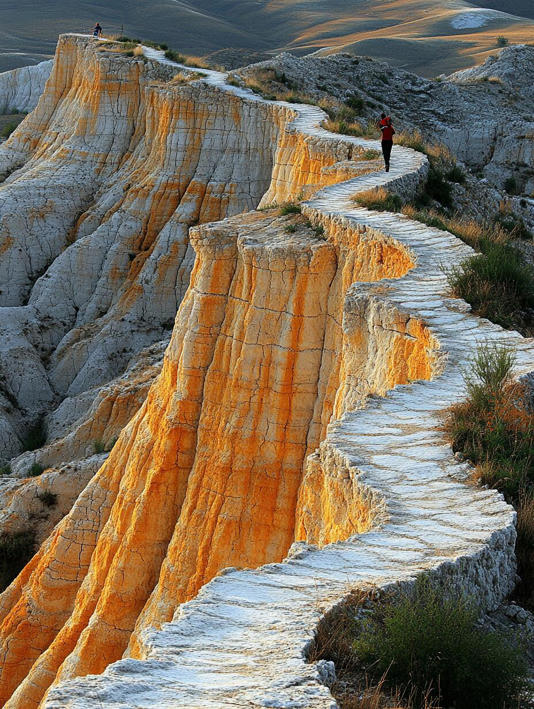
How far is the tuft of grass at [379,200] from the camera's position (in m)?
15.9

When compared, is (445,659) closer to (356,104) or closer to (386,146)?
(386,146)

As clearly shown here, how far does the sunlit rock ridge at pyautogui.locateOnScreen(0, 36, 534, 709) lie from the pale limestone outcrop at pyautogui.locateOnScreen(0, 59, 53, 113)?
137 ft

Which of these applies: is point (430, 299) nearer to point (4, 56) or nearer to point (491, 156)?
point (491, 156)

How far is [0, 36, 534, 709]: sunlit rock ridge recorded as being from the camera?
5719 millimetres

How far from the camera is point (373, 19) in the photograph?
143 meters

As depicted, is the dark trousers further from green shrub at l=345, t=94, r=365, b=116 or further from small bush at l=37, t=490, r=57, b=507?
green shrub at l=345, t=94, r=365, b=116

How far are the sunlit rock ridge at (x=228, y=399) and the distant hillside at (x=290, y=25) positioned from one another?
67.3m

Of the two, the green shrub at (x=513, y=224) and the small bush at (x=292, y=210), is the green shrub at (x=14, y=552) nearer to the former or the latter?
the small bush at (x=292, y=210)

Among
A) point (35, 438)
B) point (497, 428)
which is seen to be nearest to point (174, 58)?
point (35, 438)

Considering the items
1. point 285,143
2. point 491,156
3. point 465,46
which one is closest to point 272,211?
point 285,143

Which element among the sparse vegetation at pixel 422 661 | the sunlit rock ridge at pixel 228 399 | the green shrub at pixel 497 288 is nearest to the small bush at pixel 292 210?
the sunlit rock ridge at pixel 228 399

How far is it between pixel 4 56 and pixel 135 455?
327 feet

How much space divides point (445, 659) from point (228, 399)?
1067 cm

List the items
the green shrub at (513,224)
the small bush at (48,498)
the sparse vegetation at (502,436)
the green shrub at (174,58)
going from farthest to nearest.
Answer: the green shrub at (174,58)
the small bush at (48,498)
the green shrub at (513,224)
the sparse vegetation at (502,436)
